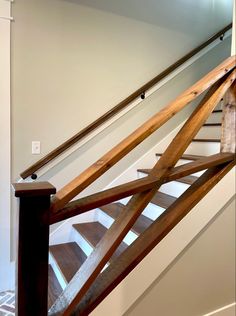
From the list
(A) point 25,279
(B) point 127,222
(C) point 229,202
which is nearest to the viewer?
(A) point 25,279

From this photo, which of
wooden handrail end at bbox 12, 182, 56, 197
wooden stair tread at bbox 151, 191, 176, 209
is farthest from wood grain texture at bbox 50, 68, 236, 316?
wooden stair tread at bbox 151, 191, 176, 209

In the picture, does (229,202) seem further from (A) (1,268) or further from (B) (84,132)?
(A) (1,268)

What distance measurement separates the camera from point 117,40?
8.12ft

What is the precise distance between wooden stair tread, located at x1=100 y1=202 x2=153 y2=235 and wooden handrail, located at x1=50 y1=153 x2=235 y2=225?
602mm

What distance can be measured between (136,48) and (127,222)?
196 cm

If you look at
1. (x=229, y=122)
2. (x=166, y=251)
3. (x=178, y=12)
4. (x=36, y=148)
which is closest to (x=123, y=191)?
(x=166, y=251)

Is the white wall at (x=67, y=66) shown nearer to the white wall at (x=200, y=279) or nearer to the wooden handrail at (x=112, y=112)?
the wooden handrail at (x=112, y=112)

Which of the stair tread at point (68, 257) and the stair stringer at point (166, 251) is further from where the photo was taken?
the stair tread at point (68, 257)

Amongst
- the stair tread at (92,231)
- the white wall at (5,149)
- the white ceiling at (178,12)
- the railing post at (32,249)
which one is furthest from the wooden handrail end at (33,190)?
the white ceiling at (178,12)

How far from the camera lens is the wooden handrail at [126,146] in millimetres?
971

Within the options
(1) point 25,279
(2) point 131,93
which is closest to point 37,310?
(1) point 25,279

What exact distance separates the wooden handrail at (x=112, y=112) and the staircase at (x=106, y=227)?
24.8 inches

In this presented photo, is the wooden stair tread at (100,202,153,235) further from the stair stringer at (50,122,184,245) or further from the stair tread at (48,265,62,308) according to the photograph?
the stair tread at (48,265,62,308)

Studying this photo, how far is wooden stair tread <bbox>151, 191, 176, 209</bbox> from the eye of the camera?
193cm
